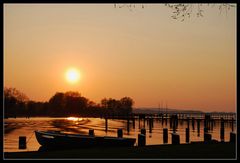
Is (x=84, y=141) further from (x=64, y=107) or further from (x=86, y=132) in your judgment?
(x=64, y=107)

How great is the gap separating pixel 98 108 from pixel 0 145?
559ft

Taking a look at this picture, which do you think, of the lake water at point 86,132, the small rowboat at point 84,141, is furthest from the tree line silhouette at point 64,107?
the small rowboat at point 84,141

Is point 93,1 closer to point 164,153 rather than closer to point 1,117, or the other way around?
point 1,117

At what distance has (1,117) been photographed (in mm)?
9305

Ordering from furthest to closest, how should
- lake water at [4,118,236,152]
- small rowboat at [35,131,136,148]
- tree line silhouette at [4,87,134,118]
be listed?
tree line silhouette at [4,87,134,118], lake water at [4,118,236,152], small rowboat at [35,131,136,148]

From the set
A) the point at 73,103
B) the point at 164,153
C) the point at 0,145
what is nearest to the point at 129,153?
the point at 164,153

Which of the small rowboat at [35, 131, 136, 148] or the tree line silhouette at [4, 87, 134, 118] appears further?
the tree line silhouette at [4, 87, 134, 118]

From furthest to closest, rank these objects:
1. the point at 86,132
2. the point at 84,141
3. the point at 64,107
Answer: the point at 64,107 → the point at 86,132 → the point at 84,141

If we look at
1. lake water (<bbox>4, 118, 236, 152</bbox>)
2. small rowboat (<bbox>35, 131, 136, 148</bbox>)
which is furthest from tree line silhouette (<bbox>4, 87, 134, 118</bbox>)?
small rowboat (<bbox>35, 131, 136, 148</bbox>)

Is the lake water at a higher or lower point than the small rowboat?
lower

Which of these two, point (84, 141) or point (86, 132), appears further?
point (86, 132)

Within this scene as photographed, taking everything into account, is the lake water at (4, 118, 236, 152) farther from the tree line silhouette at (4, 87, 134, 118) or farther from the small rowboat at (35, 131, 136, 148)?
the tree line silhouette at (4, 87, 134, 118)

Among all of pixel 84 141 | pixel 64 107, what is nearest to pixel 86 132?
pixel 84 141

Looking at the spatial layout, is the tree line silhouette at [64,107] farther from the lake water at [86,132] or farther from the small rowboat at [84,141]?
the small rowboat at [84,141]
